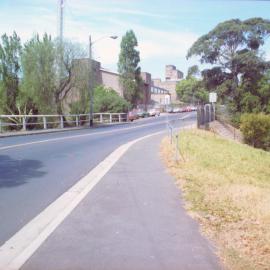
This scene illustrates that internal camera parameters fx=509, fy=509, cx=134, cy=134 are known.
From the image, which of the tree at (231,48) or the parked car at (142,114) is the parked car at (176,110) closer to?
the parked car at (142,114)

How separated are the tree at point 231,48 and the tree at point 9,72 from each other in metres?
26.4

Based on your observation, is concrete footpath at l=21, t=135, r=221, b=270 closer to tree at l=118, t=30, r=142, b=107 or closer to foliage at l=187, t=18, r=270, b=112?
foliage at l=187, t=18, r=270, b=112

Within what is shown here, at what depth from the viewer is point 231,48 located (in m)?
59.2

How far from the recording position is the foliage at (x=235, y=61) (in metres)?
58.0

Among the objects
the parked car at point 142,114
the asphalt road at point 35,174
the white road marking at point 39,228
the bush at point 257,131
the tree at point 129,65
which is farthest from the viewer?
the tree at point 129,65

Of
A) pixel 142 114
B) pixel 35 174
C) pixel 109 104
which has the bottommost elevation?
pixel 35 174

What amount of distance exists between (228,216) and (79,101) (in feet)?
122

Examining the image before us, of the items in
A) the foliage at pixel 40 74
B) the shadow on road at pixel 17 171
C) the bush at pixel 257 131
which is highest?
the foliage at pixel 40 74

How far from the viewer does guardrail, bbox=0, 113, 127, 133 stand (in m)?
31.8

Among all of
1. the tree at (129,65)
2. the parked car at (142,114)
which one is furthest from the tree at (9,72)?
the tree at (129,65)

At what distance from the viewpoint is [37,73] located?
130 feet

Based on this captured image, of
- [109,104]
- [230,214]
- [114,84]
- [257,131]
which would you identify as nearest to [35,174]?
[230,214]

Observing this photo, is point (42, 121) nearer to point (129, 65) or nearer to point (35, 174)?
point (35, 174)

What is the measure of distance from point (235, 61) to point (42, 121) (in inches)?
1117
